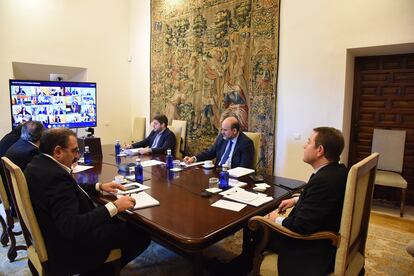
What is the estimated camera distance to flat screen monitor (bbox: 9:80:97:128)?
4.47 m

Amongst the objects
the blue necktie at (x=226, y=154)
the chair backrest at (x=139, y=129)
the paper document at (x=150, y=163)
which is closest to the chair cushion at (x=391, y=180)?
the blue necktie at (x=226, y=154)

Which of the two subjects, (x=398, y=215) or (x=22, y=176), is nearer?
(x=22, y=176)

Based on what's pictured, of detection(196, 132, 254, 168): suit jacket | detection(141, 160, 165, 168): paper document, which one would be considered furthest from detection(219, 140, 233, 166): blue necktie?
detection(141, 160, 165, 168): paper document

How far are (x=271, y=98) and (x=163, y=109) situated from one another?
225cm

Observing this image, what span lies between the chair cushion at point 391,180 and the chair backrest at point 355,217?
1948 millimetres

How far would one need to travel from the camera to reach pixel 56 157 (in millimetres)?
1621

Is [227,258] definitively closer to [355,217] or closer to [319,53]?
[355,217]

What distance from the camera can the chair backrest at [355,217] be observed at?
1396 millimetres

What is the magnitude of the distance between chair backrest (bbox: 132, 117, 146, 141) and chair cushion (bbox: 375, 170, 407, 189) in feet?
13.0

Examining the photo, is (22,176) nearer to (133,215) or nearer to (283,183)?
(133,215)

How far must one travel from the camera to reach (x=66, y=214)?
1439 mm

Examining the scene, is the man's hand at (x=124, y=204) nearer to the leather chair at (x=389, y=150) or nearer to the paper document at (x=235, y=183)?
the paper document at (x=235, y=183)

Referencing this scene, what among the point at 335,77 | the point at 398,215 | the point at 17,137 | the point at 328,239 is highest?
the point at 335,77

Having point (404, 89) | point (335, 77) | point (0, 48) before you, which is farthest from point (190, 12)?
point (404, 89)
